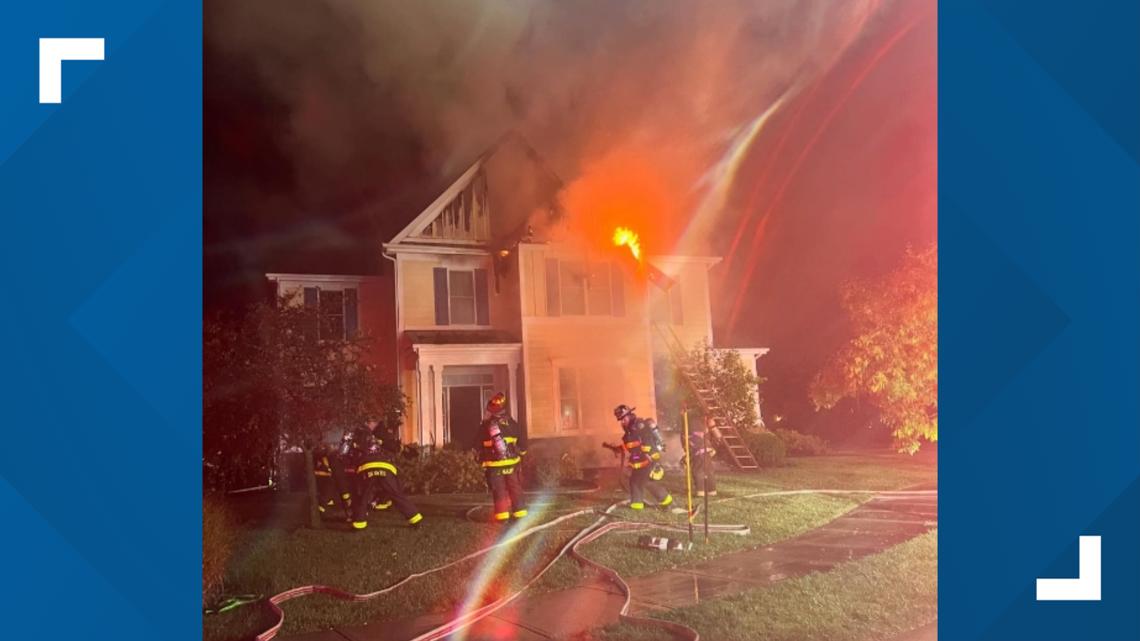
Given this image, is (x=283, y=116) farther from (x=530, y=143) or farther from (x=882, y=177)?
(x=882, y=177)

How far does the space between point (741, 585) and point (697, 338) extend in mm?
1463

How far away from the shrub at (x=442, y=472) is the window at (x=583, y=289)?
0.98m

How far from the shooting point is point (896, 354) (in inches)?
199

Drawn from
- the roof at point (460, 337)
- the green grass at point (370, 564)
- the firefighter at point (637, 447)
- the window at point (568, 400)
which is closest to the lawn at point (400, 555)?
the green grass at point (370, 564)

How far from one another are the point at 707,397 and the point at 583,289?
1.05 meters

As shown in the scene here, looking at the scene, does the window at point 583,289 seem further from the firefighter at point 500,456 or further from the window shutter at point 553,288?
the firefighter at point 500,456

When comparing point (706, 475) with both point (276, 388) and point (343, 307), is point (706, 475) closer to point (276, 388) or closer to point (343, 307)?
point (343, 307)

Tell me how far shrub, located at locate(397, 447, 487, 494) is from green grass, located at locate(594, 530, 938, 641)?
111cm

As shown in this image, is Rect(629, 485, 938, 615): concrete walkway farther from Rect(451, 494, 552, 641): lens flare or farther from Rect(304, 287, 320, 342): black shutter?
Rect(304, 287, 320, 342): black shutter

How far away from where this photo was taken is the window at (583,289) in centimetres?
457

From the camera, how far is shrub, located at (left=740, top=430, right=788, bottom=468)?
500cm
